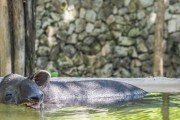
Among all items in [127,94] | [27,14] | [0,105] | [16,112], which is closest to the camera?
[16,112]

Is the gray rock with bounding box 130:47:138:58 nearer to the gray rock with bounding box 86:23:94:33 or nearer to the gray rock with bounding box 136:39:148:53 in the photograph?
the gray rock with bounding box 136:39:148:53

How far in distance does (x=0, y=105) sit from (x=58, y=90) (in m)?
0.60

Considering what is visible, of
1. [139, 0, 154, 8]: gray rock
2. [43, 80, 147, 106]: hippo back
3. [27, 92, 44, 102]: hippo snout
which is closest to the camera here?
[27, 92, 44, 102]: hippo snout

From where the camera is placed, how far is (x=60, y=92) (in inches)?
186

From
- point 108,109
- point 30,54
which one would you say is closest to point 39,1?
point 30,54

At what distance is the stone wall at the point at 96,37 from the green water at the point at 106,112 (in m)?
5.77

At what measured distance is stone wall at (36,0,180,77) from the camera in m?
10.5

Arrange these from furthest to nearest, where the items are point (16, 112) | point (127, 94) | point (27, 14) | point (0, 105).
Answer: point (27, 14)
point (127, 94)
point (0, 105)
point (16, 112)

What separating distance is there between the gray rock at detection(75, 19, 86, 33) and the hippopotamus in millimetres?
5474

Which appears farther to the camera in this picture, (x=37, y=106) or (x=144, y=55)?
(x=144, y=55)

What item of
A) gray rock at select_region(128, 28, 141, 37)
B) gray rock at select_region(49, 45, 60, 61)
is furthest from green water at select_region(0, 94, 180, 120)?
gray rock at select_region(49, 45, 60, 61)

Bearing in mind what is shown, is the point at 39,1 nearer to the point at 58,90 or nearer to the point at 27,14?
the point at 27,14

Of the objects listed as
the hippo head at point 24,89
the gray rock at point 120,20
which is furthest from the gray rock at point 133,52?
the hippo head at point 24,89

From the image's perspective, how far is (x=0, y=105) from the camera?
14.0 feet
